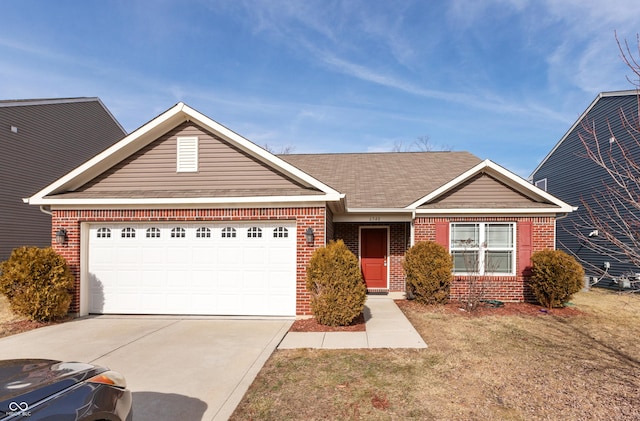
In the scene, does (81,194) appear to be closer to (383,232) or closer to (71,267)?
(71,267)

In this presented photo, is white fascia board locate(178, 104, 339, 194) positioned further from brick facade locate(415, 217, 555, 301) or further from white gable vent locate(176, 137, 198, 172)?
brick facade locate(415, 217, 555, 301)

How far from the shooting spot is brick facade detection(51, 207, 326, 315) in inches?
349

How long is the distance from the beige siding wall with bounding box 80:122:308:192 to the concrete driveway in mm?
3255

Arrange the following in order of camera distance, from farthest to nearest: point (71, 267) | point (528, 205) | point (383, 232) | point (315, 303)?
point (383, 232), point (528, 205), point (71, 267), point (315, 303)

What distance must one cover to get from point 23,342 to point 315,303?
548 cm

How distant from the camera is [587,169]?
16984mm

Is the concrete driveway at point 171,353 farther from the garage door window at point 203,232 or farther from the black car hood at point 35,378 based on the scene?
the garage door window at point 203,232

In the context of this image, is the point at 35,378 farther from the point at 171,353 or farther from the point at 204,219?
the point at 204,219

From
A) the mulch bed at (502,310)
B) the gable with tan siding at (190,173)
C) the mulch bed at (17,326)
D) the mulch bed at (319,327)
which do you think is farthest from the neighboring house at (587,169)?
the mulch bed at (17,326)

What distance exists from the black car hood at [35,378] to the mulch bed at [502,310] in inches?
329

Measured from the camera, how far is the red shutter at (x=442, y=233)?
36.3 feet

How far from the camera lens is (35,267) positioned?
819cm

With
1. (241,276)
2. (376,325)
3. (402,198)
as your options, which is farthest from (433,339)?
(402,198)

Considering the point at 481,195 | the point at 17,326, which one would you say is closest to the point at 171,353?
the point at 17,326
